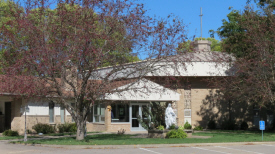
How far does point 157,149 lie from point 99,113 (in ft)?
53.6

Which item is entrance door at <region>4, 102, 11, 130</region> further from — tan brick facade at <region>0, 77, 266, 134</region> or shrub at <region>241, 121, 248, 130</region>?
shrub at <region>241, 121, 248, 130</region>

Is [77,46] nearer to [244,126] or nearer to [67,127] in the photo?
[67,127]

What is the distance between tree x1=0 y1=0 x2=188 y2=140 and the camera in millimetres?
20250

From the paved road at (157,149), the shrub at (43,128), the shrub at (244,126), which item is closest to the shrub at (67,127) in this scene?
the shrub at (43,128)

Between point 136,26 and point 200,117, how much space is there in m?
18.1

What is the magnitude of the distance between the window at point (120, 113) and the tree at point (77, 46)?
1114cm

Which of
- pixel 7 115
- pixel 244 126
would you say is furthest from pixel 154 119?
pixel 7 115

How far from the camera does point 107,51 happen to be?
70.4 feet

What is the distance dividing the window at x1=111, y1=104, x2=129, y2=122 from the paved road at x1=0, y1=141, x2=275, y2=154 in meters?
13.5

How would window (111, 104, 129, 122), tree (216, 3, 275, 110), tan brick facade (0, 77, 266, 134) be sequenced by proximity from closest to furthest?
tree (216, 3, 275, 110), window (111, 104, 129, 122), tan brick facade (0, 77, 266, 134)

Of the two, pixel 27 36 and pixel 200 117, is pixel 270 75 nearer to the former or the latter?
pixel 200 117

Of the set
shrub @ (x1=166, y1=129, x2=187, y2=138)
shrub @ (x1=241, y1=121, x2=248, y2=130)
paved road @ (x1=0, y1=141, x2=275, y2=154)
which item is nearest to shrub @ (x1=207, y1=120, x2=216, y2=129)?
shrub @ (x1=241, y1=121, x2=248, y2=130)

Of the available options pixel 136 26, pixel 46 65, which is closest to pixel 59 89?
pixel 46 65

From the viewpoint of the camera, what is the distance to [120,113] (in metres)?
A: 33.5
